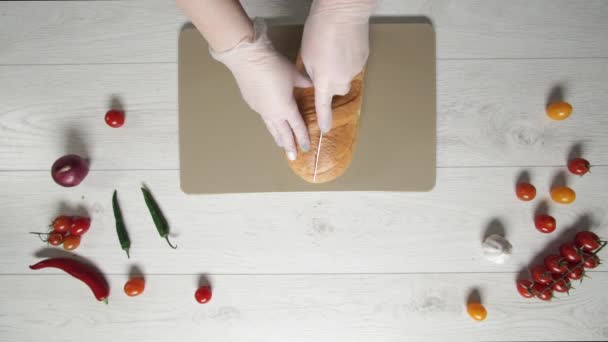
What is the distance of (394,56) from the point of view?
1.20 metres

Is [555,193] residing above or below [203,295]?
above

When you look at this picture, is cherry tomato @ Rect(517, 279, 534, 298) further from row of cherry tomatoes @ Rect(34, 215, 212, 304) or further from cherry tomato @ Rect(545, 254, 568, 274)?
row of cherry tomatoes @ Rect(34, 215, 212, 304)

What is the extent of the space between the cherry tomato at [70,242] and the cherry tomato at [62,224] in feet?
0.08

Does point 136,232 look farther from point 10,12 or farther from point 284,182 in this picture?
point 10,12

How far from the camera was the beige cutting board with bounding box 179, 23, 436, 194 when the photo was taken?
119 cm

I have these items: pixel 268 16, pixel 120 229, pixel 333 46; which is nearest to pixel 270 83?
pixel 333 46

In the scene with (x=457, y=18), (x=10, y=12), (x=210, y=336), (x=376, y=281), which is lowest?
(x=210, y=336)

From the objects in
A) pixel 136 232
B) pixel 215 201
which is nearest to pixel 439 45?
pixel 215 201

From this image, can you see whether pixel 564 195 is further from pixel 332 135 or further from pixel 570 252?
pixel 332 135

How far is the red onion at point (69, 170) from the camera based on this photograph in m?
1.15

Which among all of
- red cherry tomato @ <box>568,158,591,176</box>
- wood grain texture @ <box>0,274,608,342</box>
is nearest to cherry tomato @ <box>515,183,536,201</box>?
red cherry tomato @ <box>568,158,591,176</box>

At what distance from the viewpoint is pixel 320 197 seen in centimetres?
122

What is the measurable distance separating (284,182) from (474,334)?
2.47ft

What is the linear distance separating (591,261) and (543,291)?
0.16 m
